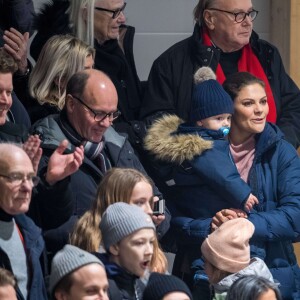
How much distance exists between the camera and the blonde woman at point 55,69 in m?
9.42

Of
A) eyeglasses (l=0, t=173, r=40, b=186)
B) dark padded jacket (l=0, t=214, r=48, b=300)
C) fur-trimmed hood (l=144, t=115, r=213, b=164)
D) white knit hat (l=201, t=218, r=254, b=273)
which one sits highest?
eyeglasses (l=0, t=173, r=40, b=186)

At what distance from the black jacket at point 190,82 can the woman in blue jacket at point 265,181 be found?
0.37 metres

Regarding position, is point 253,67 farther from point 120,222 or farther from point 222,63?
point 120,222

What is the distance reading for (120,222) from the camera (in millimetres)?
7805

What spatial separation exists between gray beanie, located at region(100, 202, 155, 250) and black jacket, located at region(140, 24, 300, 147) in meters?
2.05

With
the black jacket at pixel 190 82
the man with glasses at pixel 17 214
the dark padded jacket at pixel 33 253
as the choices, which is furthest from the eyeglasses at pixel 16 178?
the black jacket at pixel 190 82

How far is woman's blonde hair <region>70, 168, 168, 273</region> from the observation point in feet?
27.0

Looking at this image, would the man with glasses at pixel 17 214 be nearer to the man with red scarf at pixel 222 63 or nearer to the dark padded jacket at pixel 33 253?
the dark padded jacket at pixel 33 253

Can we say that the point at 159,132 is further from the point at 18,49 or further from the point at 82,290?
the point at 82,290

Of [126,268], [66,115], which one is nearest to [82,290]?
[126,268]

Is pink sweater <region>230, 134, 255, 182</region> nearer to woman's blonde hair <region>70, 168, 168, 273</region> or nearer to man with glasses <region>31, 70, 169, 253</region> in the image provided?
man with glasses <region>31, 70, 169, 253</region>

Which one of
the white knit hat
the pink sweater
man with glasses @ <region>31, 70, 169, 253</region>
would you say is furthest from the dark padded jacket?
the pink sweater

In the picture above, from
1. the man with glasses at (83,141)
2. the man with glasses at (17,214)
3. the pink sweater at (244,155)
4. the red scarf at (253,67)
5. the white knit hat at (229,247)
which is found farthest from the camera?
the red scarf at (253,67)

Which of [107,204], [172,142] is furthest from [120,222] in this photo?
[172,142]
